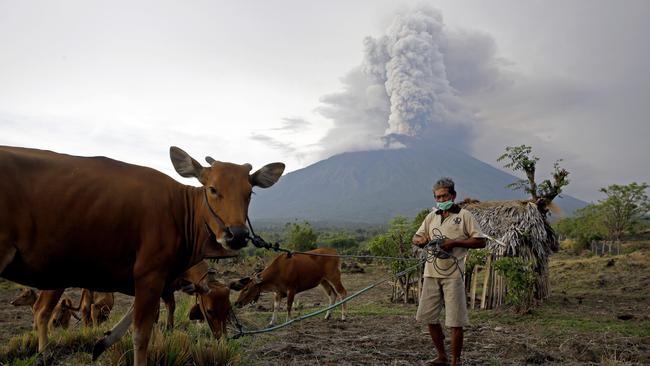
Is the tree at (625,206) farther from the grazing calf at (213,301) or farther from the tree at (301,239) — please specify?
the grazing calf at (213,301)

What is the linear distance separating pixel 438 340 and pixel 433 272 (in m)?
0.84

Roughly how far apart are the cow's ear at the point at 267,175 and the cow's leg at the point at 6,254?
77.5 inches

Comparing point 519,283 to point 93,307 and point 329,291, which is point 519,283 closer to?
point 329,291

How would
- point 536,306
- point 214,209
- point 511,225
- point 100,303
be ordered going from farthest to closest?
point 511,225 < point 536,306 < point 100,303 < point 214,209

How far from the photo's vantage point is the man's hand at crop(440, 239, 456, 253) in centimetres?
502

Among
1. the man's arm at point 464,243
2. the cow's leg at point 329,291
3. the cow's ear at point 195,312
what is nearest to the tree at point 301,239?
the cow's leg at point 329,291

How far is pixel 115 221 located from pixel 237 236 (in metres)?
1.03

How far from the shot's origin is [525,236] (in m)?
13.9

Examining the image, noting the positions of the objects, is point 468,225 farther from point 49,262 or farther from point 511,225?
point 511,225

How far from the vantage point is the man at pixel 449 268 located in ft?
16.4

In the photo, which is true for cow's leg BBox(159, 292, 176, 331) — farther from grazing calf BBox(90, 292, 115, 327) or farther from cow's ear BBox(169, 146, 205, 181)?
cow's ear BBox(169, 146, 205, 181)

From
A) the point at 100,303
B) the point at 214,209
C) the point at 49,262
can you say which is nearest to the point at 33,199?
the point at 49,262

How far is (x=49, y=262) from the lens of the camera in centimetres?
336

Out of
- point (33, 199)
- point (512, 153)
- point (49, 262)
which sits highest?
point (512, 153)
